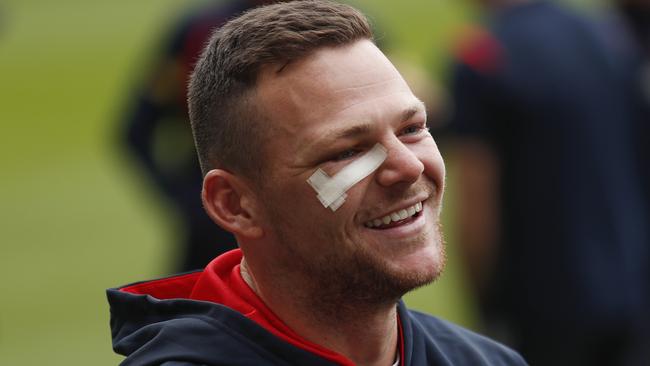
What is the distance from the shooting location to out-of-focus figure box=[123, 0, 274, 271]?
21.5 ft

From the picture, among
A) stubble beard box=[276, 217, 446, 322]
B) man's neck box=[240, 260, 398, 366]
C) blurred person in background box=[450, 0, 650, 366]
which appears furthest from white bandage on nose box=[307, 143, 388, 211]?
blurred person in background box=[450, 0, 650, 366]

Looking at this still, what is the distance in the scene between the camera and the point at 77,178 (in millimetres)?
14812

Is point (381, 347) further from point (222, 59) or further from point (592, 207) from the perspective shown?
point (592, 207)

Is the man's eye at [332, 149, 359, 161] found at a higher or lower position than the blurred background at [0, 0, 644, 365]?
higher

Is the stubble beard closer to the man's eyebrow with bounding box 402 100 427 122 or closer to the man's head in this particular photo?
the man's head

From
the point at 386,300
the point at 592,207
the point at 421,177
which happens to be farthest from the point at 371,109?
the point at 592,207

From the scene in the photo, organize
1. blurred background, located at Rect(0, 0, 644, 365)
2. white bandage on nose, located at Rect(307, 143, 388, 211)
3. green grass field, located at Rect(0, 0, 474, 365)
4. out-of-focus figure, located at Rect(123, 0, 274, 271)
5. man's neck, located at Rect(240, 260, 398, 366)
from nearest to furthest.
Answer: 1. white bandage on nose, located at Rect(307, 143, 388, 211)
2. man's neck, located at Rect(240, 260, 398, 366)
3. out-of-focus figure, located at Rect(123, 0, 274, 271)
4. blurred background, located at Rect(0, 0, 644, 365)
5. green grass field, located at Rect(0, 0, 474, 365)

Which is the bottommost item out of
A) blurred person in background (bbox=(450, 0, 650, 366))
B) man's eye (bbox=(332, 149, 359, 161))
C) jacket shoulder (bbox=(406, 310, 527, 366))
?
blurred person in background (bbox=(450, 0, 650, 366))

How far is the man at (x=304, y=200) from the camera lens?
10.4ft

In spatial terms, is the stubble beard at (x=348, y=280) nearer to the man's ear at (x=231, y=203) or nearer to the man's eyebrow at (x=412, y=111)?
the man's ear at (x=231, y=203)

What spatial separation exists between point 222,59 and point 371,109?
35 cm

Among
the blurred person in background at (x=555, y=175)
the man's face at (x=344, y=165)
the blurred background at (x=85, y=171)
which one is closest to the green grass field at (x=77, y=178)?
the blurred background at (x=85, y=171)

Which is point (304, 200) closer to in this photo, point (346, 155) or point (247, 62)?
point (346, 155)

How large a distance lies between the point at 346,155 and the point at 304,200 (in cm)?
14
